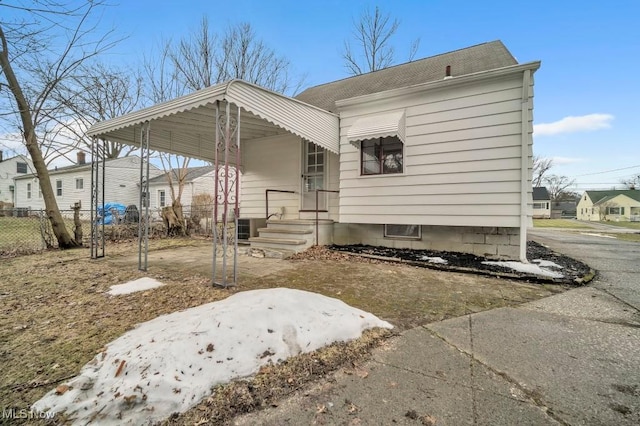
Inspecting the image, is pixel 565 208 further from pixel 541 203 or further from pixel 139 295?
pixel 139 295

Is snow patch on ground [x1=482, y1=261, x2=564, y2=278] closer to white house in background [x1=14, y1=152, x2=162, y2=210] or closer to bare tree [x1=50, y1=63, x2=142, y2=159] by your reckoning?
bare tree [x1=50, y1=63, x2=142, y2=159]

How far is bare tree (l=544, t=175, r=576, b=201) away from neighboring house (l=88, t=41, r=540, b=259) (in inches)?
2376

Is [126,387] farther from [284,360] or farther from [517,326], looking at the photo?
[517,326]

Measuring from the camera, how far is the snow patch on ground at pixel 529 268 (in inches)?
185

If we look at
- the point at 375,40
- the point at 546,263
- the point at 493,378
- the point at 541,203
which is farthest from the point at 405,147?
the point at 541,203

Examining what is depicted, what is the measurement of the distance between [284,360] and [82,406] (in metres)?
1.19

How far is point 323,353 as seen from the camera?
2244 mm

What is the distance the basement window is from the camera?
6758 mm

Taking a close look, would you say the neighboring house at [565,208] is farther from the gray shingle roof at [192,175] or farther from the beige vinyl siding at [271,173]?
the beige vinyl siding at [271,173]

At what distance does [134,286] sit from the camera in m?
4.14

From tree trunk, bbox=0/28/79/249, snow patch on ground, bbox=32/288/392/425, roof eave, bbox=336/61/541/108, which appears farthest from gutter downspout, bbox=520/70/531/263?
tree trunk, bbox=0/28/79/249

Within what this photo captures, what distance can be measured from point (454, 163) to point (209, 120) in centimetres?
490

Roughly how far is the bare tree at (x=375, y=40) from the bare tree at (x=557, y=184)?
5369cm

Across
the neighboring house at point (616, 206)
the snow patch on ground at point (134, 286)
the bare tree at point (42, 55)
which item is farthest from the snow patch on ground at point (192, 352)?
the neighboring house at point (616, 206)
